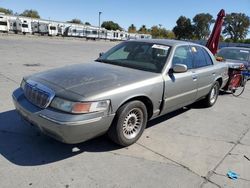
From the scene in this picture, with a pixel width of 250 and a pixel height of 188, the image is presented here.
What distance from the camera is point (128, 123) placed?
150 inches

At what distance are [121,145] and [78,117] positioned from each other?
1.00 meters

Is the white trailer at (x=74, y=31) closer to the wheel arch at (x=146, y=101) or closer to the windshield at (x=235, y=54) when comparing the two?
the windshield at (x=235, y=54)

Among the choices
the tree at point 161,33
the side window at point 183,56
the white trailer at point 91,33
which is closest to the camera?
the side window at point 183,56

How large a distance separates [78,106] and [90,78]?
2.24 ft

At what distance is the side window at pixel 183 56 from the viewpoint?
459 cm

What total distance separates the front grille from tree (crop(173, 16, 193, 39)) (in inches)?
3658

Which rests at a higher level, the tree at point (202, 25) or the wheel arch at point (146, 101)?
the tree at point (202, 25)

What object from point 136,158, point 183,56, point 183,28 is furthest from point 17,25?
point 183,28

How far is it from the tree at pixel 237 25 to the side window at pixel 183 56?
83573 mm

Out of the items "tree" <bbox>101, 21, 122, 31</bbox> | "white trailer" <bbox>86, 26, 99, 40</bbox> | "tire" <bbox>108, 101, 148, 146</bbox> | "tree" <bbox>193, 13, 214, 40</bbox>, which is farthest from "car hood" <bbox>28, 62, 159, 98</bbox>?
"tree" <bbox>101, 21, 122, 31</bbox>

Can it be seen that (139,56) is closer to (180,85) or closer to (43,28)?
(180,85)

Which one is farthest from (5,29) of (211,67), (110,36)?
(211,67)

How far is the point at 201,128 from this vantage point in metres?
4.89

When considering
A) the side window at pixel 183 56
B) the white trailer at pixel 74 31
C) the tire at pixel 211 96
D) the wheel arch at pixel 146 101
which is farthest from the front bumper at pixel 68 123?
the white trailer at pixel 74 31
